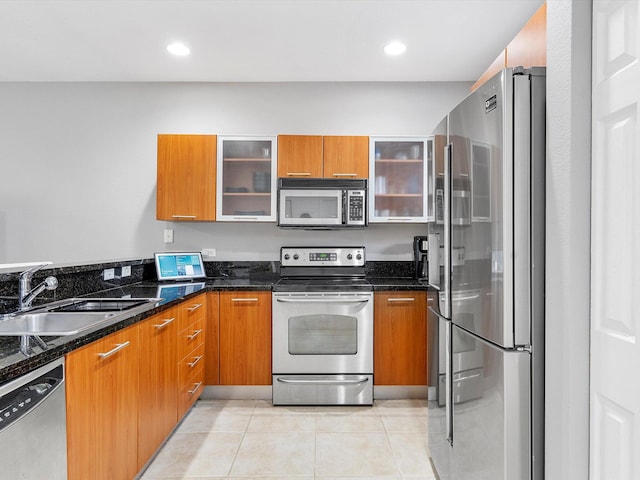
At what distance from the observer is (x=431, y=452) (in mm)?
2133

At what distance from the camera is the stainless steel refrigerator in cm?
132

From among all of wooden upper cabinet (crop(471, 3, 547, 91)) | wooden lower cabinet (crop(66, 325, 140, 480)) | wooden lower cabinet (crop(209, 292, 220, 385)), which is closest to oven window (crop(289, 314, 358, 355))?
wooden lower cabinet (crop(209, 292, 220, 385))

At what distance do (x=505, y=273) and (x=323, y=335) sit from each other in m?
1.78

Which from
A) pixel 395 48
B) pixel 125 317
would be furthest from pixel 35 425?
pixel 395 48

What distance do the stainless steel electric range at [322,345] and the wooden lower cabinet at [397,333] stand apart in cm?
8

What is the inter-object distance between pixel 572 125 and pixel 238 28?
88.3 inches

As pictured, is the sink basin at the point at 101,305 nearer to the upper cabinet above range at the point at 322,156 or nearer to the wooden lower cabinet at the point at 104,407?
the wooden lower cabinet at the point at 104,407

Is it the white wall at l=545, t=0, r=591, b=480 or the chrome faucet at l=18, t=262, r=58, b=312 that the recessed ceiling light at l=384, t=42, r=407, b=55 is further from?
the chrome faucet at l=18, t=262, r=58, b=312

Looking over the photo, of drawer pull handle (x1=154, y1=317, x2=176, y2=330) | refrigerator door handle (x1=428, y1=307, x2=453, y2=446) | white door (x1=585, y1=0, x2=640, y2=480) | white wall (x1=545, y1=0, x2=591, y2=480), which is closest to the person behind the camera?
white door (x1=585, y1=0, x2=640, y2=480)

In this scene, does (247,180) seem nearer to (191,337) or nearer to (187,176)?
(187,176)

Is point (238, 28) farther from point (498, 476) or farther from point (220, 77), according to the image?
point (498, 476)

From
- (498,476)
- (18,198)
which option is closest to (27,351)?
(498,476)

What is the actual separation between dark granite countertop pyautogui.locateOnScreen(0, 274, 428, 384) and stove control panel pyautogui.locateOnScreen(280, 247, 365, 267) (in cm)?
20

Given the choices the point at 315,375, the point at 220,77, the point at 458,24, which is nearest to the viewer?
the point at 458,24
